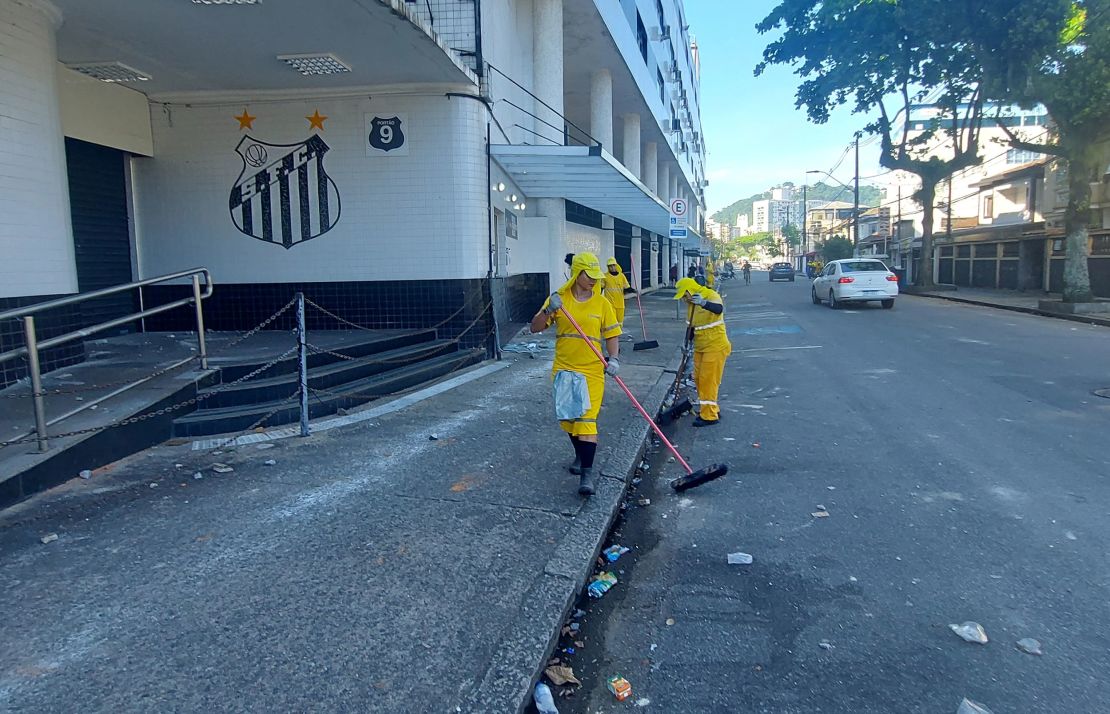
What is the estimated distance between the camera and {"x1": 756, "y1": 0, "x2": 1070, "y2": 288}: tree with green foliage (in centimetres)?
1931

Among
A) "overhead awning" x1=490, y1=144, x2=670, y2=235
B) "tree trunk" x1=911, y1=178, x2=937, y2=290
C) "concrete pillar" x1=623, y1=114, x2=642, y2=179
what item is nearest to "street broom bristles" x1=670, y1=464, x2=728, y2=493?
"overhead awning" x1=490, y1=144, x2=670, y2=235

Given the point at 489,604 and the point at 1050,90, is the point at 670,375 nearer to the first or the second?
the point at 489,604

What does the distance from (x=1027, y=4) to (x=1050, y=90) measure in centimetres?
221

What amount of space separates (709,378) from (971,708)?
197 inches

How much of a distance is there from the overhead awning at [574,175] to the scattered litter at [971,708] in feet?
30.8

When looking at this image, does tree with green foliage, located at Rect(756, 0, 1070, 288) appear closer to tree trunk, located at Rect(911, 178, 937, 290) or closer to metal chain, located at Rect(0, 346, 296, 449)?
tree trunk, located at Rect(911, 178, 937, 290)

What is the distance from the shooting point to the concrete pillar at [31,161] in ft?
20.5

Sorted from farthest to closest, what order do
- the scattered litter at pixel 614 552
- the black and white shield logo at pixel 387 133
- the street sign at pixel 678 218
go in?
1. the street sign at pixel 678 218
2. the black and white shield logo at pixel 387 133
3. the scattered litter at pixel 614 552

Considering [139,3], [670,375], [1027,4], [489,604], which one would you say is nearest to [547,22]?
[670,375]

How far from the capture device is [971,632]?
3332mm

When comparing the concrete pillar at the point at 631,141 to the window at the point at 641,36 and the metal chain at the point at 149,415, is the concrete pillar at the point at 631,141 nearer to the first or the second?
the window at the point at 641,36

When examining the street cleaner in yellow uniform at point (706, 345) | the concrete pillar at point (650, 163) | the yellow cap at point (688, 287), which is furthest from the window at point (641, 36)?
the street cleaner in yellow uniform at point (706, 345)

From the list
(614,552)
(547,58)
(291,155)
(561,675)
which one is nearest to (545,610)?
(561,675)

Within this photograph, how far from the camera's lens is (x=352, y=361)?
812 centimetres
